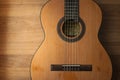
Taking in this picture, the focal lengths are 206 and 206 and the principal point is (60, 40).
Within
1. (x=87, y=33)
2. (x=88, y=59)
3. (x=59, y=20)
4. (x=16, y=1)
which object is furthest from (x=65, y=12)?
(x=16, y=1)

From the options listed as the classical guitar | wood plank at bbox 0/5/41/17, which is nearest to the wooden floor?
wood plank at bbox 0/5/41/17

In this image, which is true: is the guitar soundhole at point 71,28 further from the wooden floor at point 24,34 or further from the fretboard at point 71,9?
the wooden floor at point 24,34

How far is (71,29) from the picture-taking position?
144 cm

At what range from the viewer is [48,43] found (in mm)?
1354

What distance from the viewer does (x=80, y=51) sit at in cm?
136

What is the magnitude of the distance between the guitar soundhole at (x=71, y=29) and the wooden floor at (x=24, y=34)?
0.25 meters

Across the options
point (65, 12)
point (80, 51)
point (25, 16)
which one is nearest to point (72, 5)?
point (65, 12)

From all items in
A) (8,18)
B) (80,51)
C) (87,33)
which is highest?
(8,18)

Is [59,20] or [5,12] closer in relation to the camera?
[59,20]

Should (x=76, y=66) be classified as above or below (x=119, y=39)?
below

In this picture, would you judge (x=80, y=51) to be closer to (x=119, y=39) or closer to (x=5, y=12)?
(x=119, y=39)

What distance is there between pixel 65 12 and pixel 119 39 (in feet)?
1.68

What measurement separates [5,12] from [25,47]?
1.04 ft

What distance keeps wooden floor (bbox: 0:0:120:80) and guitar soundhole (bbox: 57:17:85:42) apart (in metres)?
0.25
